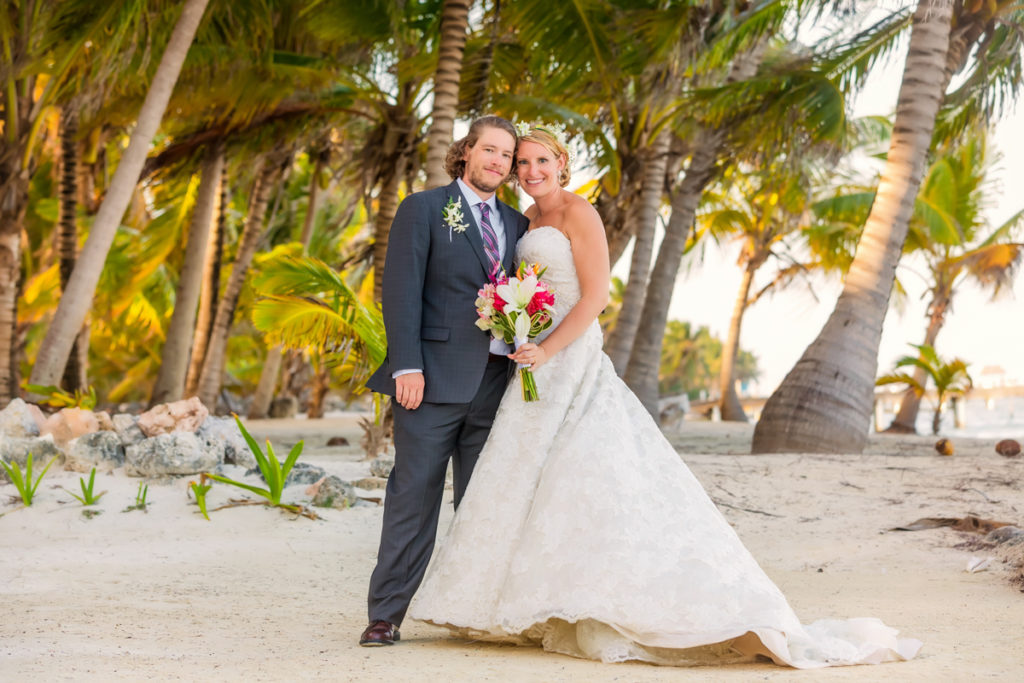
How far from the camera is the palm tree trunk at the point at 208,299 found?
14.7 m

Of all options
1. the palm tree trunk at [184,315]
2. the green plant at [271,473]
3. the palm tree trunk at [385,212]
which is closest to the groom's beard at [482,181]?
the green plant at [271,473]

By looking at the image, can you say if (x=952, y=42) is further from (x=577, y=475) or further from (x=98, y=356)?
(x=98, y=356)

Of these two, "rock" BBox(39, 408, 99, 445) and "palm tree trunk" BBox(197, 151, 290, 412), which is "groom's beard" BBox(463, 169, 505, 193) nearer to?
"rock" BBox(39, 408, 99, 445)

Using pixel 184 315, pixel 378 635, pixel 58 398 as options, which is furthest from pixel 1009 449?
pixel 184 315

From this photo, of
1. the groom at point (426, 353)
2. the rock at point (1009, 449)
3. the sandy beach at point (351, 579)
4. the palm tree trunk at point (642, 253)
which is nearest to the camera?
the sandy beach at point (351, 579)

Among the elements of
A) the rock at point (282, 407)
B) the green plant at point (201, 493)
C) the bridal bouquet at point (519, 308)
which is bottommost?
the rock at point (282, 407)

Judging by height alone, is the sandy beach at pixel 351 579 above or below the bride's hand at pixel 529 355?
below

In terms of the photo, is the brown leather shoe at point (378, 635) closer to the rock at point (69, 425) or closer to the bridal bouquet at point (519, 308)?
the bridal bouquet at point (519, 308)

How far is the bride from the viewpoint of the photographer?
3115 millimetres

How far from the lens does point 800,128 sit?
10.6 meters

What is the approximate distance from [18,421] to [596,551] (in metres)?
4.73

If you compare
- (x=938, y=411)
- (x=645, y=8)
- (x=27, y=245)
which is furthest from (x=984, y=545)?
(x=27, y=245)

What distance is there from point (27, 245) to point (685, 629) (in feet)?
64.1

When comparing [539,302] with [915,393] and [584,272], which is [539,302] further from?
[915,393]
